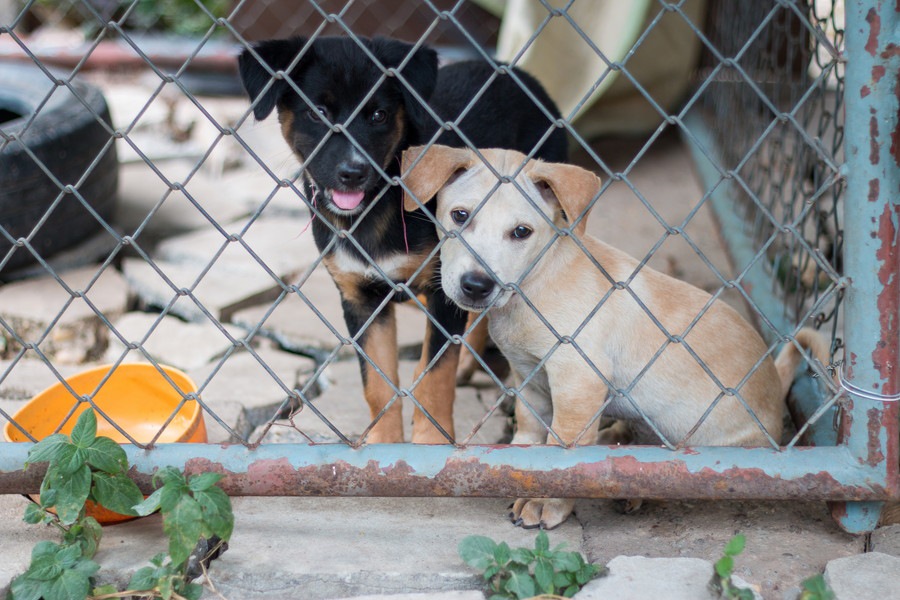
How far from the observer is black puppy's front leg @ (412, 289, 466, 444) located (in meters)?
3.06

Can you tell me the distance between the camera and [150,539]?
2527 mm

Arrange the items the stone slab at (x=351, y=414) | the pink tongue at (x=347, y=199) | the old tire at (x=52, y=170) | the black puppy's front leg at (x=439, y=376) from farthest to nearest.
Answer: the old tire at (x=52, y=170) < the stone slab at (x=351, y=414) < the black puppy's front leg at (x=439, y=376) < the pink tongue at (x=347, y=199)

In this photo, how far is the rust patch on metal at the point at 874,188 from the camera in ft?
7.41

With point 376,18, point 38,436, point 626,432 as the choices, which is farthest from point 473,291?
point 376,18

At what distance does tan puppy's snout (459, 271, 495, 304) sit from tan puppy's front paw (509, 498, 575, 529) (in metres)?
0.61

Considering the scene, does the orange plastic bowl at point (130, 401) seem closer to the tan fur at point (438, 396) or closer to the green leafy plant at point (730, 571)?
the tan fur at point (438, 396)

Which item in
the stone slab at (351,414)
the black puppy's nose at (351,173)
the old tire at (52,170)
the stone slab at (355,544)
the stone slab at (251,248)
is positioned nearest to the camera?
the stone slab at (355,544)

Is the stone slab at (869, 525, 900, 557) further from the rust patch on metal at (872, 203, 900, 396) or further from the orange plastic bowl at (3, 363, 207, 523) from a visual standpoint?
the orange plastic bowl at (3, 363, 207, 523)

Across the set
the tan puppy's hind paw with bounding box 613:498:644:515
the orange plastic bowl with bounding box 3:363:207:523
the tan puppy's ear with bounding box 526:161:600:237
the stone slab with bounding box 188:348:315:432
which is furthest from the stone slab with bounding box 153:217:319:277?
the tan puppy's hind paw with bounding box 613:498:644:515

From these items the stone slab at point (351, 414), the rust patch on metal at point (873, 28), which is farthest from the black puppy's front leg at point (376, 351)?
the rust patch on metal at point (873, 28)

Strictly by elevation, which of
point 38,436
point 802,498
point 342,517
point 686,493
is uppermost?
point 802,498

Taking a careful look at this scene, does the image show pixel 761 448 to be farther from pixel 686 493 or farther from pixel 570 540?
pixel 570 540

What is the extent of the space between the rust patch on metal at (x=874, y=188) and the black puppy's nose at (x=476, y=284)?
0.97m

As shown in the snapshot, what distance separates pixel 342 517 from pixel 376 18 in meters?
5.95
